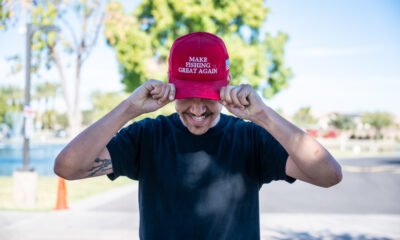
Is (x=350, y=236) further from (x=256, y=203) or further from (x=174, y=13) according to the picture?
(x=174, y=13)

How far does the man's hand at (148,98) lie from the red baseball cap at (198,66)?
0.07 meters

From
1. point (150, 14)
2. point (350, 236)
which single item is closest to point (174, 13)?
point (150, 14)

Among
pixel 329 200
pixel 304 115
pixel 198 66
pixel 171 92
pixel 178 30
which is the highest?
pixel 304 115

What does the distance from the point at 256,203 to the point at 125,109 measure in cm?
71

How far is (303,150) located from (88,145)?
905mm

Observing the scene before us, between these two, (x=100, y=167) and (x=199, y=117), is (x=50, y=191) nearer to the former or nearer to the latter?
(x=100, y=167)

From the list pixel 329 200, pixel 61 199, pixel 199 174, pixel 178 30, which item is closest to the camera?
pixel 199 174

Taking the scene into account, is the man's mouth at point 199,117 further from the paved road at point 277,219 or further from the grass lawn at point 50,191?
the grass lawn at point 50,191

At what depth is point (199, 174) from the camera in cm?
196

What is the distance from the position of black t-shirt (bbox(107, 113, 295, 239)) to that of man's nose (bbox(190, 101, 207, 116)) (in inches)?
4.5

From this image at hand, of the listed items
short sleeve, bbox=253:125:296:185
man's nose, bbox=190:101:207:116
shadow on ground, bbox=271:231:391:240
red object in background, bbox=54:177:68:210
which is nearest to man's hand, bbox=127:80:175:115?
man's nose, bbox=190:101:207:116

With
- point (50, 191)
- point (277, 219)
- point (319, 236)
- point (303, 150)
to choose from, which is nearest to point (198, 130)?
point (303, 150)

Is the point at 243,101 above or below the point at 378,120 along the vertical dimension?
below

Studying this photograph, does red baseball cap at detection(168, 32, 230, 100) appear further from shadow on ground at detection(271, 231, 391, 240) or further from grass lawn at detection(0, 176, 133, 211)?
grass lawn at detection(0, 176, 133, 211)
